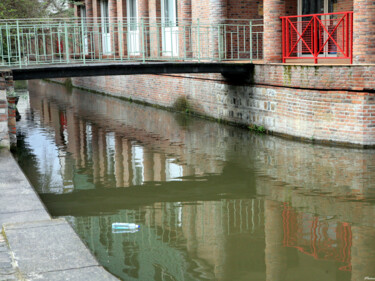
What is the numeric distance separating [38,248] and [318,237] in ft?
9.46

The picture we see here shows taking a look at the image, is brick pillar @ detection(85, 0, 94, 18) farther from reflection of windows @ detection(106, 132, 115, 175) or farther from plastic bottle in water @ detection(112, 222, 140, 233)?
plastic bottle in water @ detection(112, 222, 140, 233)

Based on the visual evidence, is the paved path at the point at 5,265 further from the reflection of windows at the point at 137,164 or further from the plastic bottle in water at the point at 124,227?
the reflection of windows at the point at 137,164

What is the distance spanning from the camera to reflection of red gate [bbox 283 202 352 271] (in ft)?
18.6

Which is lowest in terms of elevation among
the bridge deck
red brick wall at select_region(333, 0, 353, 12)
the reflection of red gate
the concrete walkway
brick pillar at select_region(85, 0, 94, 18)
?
the reflection of red gate

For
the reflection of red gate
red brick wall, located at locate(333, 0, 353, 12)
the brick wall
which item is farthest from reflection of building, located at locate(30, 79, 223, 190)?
red brick wall, located at locate(333, 0, 353, 12)

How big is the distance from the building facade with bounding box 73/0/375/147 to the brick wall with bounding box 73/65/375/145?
19mm

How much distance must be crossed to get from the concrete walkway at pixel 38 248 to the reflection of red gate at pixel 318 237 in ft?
7.23

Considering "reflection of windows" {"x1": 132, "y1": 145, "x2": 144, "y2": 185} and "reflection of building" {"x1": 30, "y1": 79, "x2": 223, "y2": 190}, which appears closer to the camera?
"reflection of windows" {"x1": 132, "y1": 145, "x2": 144, "y2": 185}

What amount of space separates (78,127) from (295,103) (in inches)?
236

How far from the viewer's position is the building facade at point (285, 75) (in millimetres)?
10977

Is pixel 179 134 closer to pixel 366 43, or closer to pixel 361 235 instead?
pixel 366 43

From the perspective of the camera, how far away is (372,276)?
5.06 metres

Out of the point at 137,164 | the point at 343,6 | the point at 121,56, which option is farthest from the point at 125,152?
the point at 343,6

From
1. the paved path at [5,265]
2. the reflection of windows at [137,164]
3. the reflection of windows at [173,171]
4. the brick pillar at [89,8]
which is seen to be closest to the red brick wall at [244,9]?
the reflection of windows at [137,164]
